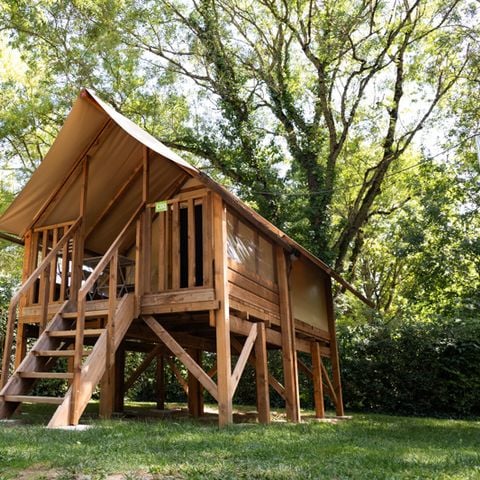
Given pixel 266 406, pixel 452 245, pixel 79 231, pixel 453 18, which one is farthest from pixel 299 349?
pixel 453 18

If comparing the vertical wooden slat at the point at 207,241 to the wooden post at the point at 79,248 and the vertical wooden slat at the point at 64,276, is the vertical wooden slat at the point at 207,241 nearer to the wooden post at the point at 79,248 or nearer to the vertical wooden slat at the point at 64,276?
the wooden post at the point at 79,248

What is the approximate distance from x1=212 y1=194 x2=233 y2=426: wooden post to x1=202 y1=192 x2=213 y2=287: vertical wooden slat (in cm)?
13

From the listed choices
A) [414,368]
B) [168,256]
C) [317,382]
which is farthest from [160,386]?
[414,368]

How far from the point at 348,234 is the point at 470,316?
4.63 metres

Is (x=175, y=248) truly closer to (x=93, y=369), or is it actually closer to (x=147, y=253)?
(x=147, y=253)

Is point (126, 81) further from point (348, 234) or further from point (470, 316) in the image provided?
point (470, 316)

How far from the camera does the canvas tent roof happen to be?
7.88 metres

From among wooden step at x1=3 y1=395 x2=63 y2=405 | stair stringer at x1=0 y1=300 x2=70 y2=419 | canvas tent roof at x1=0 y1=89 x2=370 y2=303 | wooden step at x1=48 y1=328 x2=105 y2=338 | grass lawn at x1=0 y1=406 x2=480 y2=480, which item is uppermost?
canvas tent roof at x1=0 y1=89 x2=370 y2=303

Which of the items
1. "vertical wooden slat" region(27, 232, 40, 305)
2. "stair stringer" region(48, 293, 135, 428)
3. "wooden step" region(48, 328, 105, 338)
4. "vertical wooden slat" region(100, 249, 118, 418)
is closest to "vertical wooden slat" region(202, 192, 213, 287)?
"stair stringer" region(48, 293, 135, 428)

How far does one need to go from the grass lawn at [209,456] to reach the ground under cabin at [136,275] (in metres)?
1.12

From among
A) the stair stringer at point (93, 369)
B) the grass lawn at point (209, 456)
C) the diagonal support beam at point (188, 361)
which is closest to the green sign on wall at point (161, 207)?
the stair stringer at point (93, 369)

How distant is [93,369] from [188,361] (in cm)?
131

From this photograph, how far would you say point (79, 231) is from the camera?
328 inches

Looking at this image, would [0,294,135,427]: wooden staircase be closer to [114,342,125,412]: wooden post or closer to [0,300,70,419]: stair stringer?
[0,300,70,419]: stair stringer
